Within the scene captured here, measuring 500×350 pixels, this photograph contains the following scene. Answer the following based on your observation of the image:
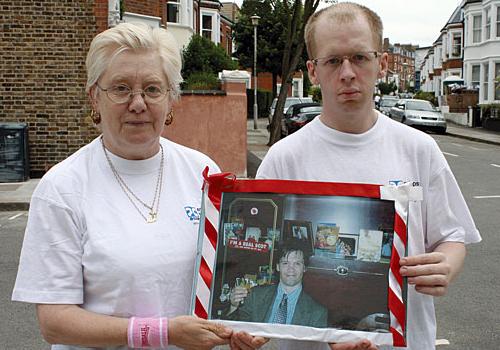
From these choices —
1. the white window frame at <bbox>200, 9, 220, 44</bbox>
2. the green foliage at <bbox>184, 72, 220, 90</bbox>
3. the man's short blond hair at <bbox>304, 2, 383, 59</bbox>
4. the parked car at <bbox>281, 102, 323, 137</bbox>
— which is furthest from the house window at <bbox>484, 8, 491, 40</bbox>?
the man's short blond hair at <bbox>304, 2, 383, 59</bbox>

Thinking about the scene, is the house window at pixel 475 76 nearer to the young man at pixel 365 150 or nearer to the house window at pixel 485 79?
the house window at pixel 485 79

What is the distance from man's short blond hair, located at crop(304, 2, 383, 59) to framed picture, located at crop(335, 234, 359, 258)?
2.38 ft

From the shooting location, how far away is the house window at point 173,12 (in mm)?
29188

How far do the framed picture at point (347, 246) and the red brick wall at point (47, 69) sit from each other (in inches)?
460

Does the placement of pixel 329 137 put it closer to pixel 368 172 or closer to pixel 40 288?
pixel 368 172

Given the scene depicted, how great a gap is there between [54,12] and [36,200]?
11.9m

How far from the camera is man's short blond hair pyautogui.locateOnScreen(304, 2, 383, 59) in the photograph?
7.01 feet

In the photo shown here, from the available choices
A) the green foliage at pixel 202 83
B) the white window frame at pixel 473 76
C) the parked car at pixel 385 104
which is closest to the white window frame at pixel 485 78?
the white window frame at pixel 473 76

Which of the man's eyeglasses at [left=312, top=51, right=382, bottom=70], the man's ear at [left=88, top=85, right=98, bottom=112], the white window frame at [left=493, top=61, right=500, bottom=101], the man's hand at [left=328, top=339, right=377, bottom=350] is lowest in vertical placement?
the man's hand at [left=328, top=339, right=377, bottom=350]

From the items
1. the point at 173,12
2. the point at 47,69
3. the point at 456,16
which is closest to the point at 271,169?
the point at 47,69

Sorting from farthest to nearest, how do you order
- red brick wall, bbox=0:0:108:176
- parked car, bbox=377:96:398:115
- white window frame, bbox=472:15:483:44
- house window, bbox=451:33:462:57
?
1. house window, bbox=451:33:462:57
2. white window frame, bbox=472:15:483:44
3. parked car, bbox=377:96:398:115
4. red brick wall, bbox=0:0:108:176

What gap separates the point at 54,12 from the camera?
501 inches

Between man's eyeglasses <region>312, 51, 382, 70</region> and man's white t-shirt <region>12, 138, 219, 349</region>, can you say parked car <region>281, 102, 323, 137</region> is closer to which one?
man's eyeglasses <region>312, 51, 382, 70</region>

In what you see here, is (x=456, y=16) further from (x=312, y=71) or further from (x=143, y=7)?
(x=312, y=71)
